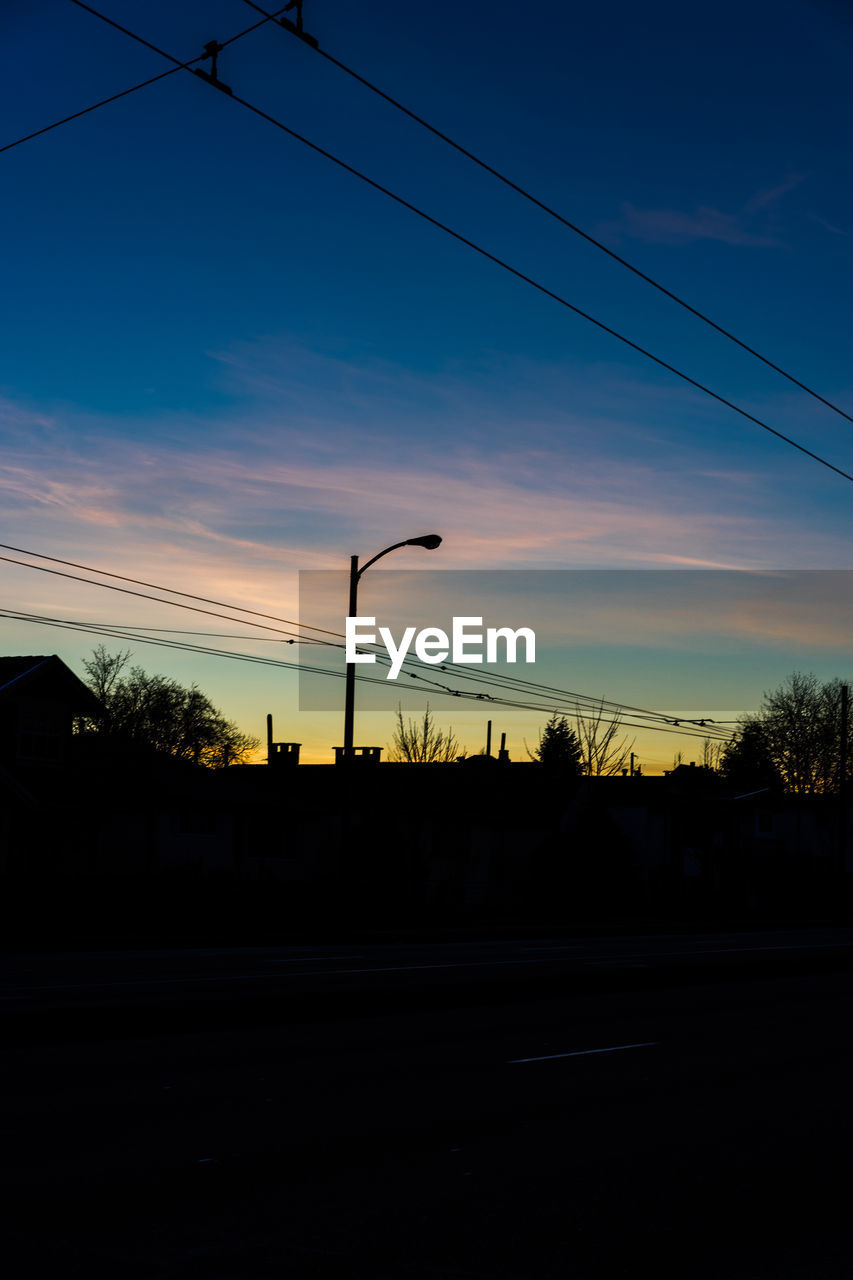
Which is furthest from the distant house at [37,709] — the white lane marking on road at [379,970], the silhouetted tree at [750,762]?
the silhouetted tree at [750,762]

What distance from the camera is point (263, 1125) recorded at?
8.08 metres

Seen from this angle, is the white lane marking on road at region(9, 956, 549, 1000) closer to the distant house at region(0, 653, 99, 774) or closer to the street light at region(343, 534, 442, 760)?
the street light at region(343, 534, 442, 760)

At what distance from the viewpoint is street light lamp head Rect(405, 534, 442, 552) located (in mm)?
32656

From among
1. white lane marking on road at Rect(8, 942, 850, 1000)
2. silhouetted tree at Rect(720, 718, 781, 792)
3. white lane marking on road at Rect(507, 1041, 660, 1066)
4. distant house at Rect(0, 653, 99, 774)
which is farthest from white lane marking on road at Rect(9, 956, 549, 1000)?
silhouetted tree at Rect(720, 718, 781, 792)

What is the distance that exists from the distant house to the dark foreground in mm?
30904

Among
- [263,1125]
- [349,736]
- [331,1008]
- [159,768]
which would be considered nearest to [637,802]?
[159,768]

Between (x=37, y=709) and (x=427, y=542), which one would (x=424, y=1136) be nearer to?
(x=427, y=542)

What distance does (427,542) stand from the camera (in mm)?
32906

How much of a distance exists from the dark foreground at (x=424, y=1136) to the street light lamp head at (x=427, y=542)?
17.5 metres

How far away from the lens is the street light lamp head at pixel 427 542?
3266cm

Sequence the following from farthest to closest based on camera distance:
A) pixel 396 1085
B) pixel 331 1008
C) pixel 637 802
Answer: pixel 637 802 → pixel 331 1008 → pixel 396 1085

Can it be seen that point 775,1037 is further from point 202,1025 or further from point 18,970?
point 18,970

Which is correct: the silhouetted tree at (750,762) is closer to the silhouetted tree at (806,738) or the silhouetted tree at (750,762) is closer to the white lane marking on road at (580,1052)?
the silhouetted tree at (806,738)

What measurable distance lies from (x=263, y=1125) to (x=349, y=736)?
25162 mm
